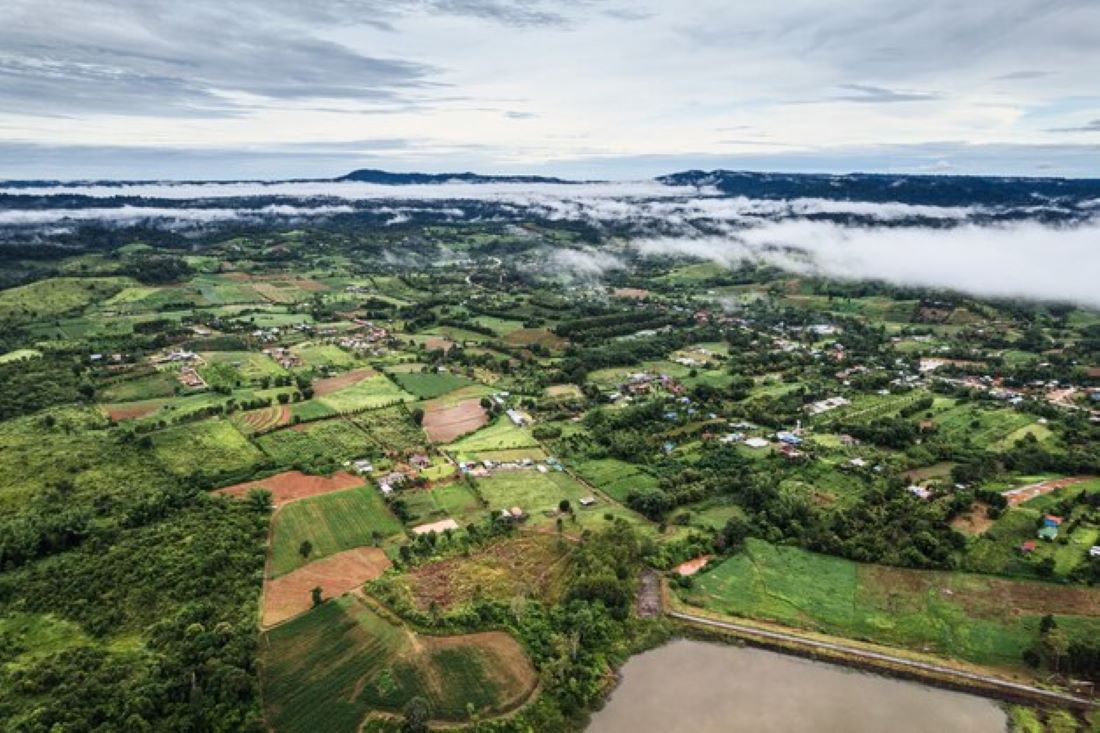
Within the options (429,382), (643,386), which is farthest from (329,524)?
(643,386)

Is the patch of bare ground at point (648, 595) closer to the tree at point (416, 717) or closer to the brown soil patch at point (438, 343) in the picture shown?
the tree at point (416, 717)

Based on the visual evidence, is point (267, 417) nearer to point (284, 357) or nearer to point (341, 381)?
point (341, 381)

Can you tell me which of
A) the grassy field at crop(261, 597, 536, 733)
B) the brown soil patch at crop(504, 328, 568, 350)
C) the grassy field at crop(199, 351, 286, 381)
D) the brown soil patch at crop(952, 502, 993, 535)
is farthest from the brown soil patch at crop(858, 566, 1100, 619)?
the grassy field at crop(199, 351, 286, 381)

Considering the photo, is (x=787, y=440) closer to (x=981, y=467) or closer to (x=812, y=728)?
(x=981, y=467)

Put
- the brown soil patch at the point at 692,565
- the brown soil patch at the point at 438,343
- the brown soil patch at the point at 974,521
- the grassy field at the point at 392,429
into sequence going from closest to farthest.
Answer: the brown soil patch at the point at 692,565 < the brown soil patch at the point at 974,521 < the grassy field at the point at 392,429 < the brown soil patch at the point at 438,343

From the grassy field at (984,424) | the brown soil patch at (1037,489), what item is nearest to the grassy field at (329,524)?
the brown soil patch at (1037,489)

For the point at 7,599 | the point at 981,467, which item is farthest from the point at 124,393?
the point at 981,467
